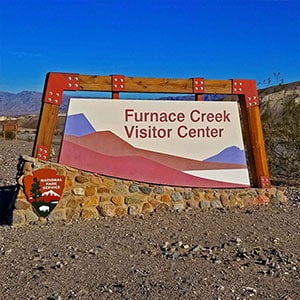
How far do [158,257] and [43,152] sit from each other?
123 inches

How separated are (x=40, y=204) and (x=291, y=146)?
7448 mm

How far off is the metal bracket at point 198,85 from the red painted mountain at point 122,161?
4.19 ft

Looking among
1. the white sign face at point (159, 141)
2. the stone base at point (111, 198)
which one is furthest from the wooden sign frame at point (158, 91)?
the stone base at point (111, 198)

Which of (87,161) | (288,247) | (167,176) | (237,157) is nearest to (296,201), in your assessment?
(237,157)

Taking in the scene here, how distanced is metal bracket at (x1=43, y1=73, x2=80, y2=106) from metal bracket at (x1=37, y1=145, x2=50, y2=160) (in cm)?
76

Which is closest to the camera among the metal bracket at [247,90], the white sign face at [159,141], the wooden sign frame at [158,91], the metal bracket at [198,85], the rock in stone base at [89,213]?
the rock in stone base at [89,213]

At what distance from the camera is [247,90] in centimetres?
929

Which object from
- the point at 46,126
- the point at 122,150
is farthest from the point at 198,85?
the point at 46,126

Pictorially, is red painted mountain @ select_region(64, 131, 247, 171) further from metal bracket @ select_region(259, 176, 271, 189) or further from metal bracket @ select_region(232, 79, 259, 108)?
metal bracket @ select_region(232, 79, 259, 108)

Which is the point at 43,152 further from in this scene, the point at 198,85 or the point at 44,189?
the point at 198,85

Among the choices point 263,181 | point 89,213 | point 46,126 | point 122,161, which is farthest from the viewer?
point 263,181

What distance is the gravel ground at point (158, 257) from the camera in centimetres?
471

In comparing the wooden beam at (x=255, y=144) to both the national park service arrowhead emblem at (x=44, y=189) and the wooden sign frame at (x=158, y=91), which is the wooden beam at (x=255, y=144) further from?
the national park service arrowhead emblem at (x=44, y=189)

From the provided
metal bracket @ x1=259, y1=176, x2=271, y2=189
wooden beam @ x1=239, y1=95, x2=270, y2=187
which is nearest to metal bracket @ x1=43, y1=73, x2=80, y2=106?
wooden beam @ x1=239, y1=95, x2=270, y2=187
